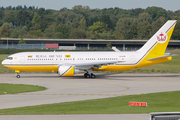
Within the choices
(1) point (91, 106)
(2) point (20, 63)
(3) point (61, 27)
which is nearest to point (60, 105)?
(1) point (91, 106)

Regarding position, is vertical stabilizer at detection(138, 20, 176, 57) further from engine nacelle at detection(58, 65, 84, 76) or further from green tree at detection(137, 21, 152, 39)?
green tree at detection(137, 21, 152, 39)

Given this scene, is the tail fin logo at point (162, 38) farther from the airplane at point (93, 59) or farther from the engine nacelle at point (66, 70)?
the engine nacelle at point (66, 70)

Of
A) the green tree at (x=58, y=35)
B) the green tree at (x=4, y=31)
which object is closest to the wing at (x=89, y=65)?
the green tree at (x=58, y=35)

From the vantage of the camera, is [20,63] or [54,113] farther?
[20,63]

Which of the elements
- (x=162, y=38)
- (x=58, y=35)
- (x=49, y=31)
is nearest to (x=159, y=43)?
(x=162, y=38)

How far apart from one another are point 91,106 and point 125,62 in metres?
21.9

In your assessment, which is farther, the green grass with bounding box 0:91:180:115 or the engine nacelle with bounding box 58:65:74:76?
the engine nacelle with bounding box 58:65:74:76

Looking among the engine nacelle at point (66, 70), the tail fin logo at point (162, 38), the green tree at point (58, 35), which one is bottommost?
the engine nacelle at point (66, 70)

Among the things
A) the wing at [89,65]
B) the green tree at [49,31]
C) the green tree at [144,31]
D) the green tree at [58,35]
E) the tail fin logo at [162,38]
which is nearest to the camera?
the wing at [89,65]

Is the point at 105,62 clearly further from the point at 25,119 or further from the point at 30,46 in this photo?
the point at 30,46

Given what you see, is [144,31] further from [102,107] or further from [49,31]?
[102,107]

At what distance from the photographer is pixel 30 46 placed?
390 ft

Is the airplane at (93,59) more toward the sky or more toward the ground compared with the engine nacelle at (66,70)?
more toward the sky

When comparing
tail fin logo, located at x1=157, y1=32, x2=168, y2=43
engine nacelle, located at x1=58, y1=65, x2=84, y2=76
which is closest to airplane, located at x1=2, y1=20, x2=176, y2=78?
tail fin logo, located at x1=157, y1=32, x2=168, y2=43
